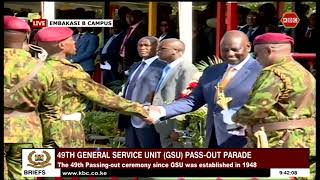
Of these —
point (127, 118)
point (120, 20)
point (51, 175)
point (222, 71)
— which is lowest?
point (51, 175)

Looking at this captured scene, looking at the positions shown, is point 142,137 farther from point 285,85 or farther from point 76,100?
point 285,85

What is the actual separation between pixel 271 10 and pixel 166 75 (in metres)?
0.71

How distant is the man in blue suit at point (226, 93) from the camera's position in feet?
14.0

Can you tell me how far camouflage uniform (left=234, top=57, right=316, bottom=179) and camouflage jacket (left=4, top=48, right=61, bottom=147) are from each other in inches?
40.4

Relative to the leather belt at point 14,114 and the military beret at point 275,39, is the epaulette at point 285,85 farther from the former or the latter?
the leather belt at point 14,114

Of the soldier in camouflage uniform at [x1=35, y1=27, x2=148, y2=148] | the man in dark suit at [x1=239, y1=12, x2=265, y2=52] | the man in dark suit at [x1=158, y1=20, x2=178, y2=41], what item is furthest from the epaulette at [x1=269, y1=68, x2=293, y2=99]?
the soldier in camouflage uniform at [x1=35, y1=27, x2=148, y2=148]

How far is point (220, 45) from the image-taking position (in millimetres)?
4297

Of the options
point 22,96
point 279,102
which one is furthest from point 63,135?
point 279,102

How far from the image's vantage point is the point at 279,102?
4090mm

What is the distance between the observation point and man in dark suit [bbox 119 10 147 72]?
4359 mm

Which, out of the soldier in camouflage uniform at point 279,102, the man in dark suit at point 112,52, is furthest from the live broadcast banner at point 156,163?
the man in dark suit at point 112,52

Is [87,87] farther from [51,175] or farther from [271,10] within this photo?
[271,10]

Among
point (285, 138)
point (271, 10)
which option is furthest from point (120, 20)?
point (285, 138)

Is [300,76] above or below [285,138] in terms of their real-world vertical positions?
above
